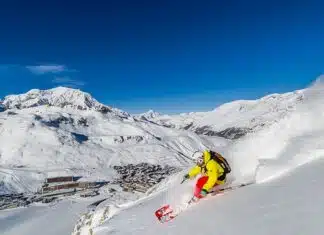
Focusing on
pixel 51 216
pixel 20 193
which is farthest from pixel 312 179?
pixel 20 193

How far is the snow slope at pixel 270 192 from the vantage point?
989cm

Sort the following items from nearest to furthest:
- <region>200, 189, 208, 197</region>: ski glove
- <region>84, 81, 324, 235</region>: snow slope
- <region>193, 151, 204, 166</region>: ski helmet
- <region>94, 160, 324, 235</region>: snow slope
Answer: <region>94, 160, 324, 235</region>: snow slope, <region>84, 81, 324, 235</region>: snow slope, <region>200, 189, 208, 197</region>: ski glove, <region>193, 151, 204, 166</region>: ski helmet

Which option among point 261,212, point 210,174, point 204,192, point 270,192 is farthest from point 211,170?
point 261,212

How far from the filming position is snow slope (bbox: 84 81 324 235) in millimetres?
9891

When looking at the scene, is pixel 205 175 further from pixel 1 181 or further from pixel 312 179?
pixel 1 181

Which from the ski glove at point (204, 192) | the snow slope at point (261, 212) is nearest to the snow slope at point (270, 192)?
the snow slope at point (261, 212)

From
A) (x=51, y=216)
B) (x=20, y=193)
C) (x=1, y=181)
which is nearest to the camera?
(x=51, y=216)

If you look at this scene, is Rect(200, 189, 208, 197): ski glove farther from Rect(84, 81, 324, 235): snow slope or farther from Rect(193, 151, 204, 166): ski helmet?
Rect(193, 151, 204, 166): ski helmet

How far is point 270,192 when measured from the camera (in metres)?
12.6

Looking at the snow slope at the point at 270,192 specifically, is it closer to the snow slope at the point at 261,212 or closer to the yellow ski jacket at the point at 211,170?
the snow slope at the point at 261,212

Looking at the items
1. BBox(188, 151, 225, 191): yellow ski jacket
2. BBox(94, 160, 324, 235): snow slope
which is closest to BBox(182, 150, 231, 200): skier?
BBox(188, 151, 225, 191): yellow ski jacket

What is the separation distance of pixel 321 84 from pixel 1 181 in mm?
167370

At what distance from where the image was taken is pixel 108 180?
6845 inches

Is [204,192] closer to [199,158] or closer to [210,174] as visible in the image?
[210,174]
